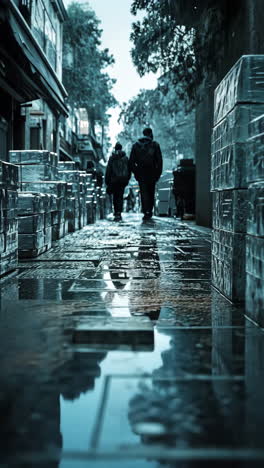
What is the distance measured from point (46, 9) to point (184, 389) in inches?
856

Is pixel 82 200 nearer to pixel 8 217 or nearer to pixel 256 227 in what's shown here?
pixel 8 217

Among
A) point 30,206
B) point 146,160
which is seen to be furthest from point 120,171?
point 30,206

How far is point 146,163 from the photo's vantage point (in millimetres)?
14664

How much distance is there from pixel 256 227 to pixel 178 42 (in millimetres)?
10064

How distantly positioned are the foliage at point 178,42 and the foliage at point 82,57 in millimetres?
17342

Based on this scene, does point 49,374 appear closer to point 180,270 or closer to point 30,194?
point 180,270

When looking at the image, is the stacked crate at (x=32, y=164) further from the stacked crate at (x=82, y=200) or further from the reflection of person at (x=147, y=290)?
the stacked crate at (x=82, y=200)

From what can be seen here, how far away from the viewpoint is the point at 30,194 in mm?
6195

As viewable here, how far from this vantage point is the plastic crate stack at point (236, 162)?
327 cm

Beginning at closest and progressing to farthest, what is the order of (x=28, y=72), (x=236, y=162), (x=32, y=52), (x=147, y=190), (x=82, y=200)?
(x=236, y=162) → (x=28, y=72) → (x=82, y=200) → (x=32, y=52) → (x=147, y=190)

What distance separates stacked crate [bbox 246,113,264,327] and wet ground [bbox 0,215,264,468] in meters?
0.11

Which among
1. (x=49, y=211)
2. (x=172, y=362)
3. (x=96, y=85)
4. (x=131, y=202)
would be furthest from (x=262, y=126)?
(x=131, y=202)

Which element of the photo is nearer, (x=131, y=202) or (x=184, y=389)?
(x=184, y=389)

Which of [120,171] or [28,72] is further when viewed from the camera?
[120,171]
